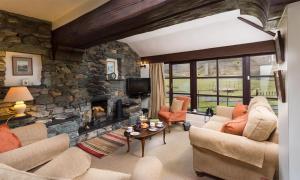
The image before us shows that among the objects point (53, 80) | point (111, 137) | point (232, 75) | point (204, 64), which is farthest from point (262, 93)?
point (53, 80)

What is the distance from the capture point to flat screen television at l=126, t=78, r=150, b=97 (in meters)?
5.48

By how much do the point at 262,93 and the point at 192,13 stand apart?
3.46 meters

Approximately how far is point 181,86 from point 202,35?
1.89 m

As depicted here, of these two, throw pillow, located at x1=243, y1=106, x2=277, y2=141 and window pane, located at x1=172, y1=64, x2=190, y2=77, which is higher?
window pane, located at x1=172, y1=64, x2=190, y2=77

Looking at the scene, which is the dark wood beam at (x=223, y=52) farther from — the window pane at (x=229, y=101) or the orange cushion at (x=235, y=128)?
the orange cushion at (x=235, y=128)

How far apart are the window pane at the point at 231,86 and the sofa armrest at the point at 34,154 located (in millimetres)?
4179

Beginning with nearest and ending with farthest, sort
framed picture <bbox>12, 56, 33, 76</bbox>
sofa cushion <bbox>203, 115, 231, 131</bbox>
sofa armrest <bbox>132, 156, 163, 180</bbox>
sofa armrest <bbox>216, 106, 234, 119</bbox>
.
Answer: sofa armrest <bbox>132, 156, 163, 180</bbox>
framed picture <bbox>12, 56, 33, 76</bbox>
sofa cushion <bbox>203, 115, 231, 131</bbox>
sofa armrest <bbox>216, 106, 234, 119</bbox>

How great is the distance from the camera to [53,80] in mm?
3467

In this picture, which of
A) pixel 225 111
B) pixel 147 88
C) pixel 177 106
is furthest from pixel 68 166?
pixel 147 88

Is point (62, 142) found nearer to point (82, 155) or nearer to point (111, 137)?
point (82, 155)

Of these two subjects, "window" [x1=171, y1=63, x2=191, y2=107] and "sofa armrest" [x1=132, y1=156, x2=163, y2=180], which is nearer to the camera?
"sofa armrest" [x1=132, y1=156, x2=163, y2=180]

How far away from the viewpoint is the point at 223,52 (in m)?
4.35

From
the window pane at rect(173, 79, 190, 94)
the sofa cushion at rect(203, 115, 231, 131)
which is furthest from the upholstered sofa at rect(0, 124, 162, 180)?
the window pane at rect(173, 79, 190, 94)

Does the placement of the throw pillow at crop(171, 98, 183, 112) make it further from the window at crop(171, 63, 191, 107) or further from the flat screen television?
the flat screen television
